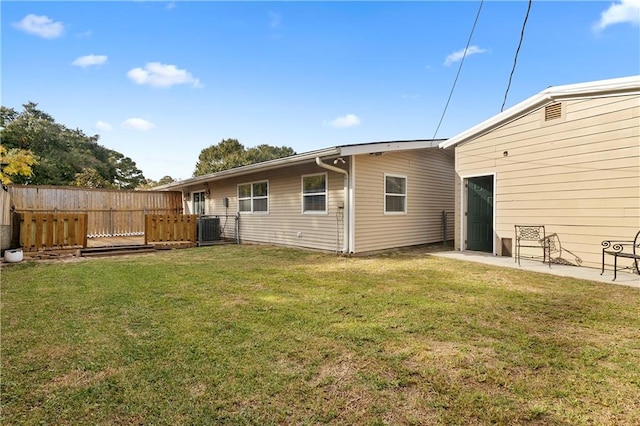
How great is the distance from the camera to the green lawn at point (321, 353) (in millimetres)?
1919

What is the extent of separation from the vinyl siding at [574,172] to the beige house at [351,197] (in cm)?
230

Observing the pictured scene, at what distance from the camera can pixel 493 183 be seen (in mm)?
8000

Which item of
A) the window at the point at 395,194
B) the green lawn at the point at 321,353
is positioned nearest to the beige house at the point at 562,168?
the window at the point at 395,194

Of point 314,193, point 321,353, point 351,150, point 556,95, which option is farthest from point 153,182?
point 321,353

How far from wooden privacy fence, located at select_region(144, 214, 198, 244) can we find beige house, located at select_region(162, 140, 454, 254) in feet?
6.02

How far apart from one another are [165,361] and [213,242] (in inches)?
371

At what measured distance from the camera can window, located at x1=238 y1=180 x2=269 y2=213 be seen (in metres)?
11.0

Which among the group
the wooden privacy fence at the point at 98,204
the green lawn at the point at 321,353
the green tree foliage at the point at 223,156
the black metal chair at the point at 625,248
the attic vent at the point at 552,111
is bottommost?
the green lawn at the point at 321,353

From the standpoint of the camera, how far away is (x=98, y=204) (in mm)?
13516

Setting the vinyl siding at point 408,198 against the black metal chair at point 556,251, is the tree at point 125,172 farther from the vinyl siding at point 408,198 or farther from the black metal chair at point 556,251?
the black metal chair at point 556,251

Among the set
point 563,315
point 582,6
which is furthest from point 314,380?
point 582,6

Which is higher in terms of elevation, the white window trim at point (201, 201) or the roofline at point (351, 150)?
the roofline at point (351, 150)

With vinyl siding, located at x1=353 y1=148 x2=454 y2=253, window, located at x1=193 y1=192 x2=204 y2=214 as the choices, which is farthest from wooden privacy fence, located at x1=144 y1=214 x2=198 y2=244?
vinyl siding, located at x1=353 y1=148 x2=454 y2=253

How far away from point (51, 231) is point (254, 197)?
225 inches
